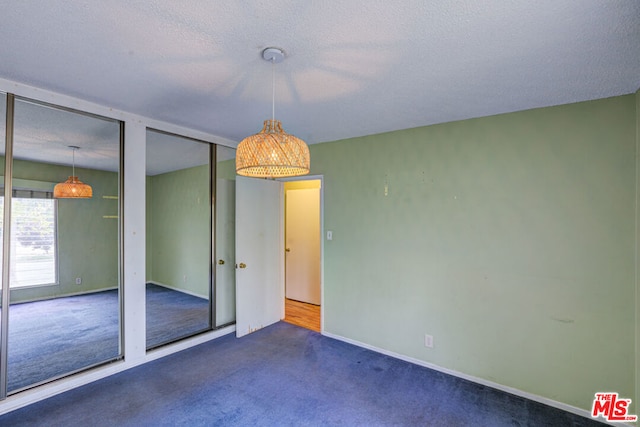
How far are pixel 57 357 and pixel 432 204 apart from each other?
3.84 m

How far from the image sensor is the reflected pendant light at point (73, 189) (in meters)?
2.54

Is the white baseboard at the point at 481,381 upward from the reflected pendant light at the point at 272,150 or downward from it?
downward

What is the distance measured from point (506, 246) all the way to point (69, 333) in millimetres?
4138

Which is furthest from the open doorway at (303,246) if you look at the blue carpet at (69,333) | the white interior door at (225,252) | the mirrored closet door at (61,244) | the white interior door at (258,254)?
the mirrored closet door at (61,244)

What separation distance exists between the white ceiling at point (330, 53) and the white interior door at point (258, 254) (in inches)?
54.7

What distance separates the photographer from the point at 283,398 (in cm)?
239

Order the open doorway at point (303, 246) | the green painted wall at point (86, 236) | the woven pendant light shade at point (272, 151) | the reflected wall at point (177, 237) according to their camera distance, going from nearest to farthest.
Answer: the woven pendant light shade at point (272, 151) → the green painted wall at point (86, 236) → the reflected wall at point (177, 237) → the open doorway at point (303, 246)

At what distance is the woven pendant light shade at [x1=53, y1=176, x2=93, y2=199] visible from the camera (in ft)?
8.32

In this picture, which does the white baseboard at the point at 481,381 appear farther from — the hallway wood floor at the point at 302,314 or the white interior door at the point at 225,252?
the white interior door at the point at 225,252

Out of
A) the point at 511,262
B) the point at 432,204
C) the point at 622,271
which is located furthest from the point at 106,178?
the point at 622,271

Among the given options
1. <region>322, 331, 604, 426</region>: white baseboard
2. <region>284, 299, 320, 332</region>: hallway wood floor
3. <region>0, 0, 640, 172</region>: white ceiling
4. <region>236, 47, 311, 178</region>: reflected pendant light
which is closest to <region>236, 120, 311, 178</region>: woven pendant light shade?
<region>236, 47, 311, 178</region>: reflected pendant light

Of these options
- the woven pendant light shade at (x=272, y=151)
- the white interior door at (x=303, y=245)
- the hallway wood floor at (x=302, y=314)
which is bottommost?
the hallway wood floor at (x=302, y=314)

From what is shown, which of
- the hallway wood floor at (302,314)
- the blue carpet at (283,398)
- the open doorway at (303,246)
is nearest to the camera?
the blue carpet at (283,398)

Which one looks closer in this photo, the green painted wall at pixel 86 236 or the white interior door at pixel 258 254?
the green painted wall at pixel 86 236
